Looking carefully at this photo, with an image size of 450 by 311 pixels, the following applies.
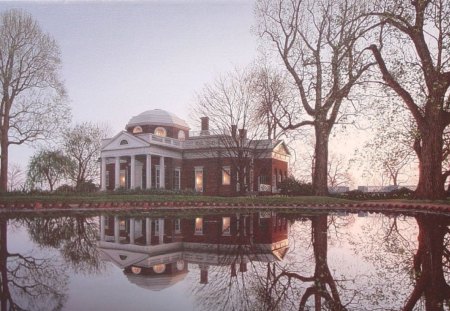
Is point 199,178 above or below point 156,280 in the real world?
above

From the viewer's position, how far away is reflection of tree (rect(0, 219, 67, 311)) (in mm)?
3545

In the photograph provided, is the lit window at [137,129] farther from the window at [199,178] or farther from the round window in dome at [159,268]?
the round window in dome at [159,268]

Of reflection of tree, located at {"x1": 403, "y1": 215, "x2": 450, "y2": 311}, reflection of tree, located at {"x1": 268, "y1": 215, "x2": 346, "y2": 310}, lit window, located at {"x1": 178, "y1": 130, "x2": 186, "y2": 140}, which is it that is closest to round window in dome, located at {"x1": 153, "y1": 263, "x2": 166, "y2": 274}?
reflection of tree, located at {"x1": 268, "y1": 215, "x2": 346, "y2": 310}

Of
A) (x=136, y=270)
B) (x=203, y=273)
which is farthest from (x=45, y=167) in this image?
(x=203, y=273)

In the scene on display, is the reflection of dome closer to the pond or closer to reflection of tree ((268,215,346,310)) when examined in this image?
the pond

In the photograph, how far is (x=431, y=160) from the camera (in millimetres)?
19344

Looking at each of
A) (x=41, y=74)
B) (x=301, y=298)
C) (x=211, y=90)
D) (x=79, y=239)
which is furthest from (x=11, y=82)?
(x=301, y=298)

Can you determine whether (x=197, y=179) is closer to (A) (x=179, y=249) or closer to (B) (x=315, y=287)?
(A) (x=179, y=249)

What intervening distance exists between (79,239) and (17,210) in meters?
10.8

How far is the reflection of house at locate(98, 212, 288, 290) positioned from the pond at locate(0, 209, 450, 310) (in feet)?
0.07

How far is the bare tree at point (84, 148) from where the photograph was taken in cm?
5134

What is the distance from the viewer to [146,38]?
16031mm

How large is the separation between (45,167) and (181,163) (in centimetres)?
1343

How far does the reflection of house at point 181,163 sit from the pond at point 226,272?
25.6 meters
